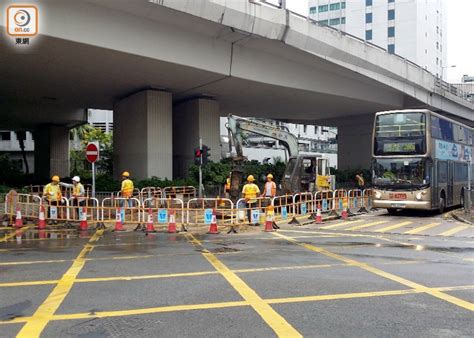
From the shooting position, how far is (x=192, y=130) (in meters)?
32.3

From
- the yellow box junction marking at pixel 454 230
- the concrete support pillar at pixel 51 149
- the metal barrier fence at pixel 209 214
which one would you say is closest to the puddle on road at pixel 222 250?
the metal barrier fence at pixel 209 214

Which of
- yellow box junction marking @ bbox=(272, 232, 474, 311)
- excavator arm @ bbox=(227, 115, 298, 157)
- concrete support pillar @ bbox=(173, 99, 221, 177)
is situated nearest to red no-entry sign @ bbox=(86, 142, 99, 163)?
excavator arm @ bbox=(227, 115, 298, 157)

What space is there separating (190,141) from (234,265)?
23.5 meters

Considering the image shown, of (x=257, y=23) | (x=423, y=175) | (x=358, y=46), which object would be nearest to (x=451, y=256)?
(x=423, y=175)

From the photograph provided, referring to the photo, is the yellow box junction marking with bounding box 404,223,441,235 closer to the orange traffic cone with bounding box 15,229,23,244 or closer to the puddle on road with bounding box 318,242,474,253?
the puddle on road with bounding box 318,242,474,253

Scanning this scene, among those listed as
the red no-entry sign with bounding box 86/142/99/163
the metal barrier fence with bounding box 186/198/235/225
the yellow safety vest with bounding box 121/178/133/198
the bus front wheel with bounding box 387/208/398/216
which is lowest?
the bus front wheel with bounding box 387/208/398/216

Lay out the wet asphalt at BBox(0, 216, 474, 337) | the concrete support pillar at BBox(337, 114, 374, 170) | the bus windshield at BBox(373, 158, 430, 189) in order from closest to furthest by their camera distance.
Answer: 1. the wet asphalt at BBox(0, 216, 474, 337)
2. the bus windshield at BBox(373, 158, 430, 189)
3. the concrete support pillar at BBox(337, 114, 374, 170)

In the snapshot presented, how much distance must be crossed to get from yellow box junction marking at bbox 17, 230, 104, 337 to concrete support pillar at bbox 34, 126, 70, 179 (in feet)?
128

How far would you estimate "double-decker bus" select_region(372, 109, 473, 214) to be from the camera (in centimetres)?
1916

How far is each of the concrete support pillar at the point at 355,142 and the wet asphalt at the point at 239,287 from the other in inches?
1162

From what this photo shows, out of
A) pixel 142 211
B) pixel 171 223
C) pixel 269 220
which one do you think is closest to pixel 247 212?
pixel 269 220

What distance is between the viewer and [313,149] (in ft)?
269

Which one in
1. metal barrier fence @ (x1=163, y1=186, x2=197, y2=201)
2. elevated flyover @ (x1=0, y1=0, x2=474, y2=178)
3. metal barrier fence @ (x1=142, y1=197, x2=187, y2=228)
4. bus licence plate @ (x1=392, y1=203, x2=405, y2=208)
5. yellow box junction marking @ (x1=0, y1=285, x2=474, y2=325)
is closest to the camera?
yellow box junction marking @ (x1=0, y1=285, x2=474, y2=325)

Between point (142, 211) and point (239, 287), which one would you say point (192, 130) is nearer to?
point (142, 211)
